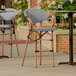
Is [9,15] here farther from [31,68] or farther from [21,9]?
[21,9]

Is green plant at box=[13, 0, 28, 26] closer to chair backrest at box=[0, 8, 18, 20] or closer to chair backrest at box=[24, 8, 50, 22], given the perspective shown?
chair backrest at box=[0, 8, 18, 20]

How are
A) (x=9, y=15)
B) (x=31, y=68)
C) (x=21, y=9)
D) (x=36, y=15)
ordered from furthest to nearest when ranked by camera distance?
(x=21, y=9)
(x=9, y=15)
(x=36, y=15)
(x=31, y=68)

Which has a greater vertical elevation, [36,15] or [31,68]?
[36,15]

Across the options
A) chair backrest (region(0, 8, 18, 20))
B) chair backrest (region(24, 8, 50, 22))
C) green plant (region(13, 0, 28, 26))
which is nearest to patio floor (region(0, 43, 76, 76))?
chair backrest (region(24, 8, 50, 22))

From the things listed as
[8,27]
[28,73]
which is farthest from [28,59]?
[28,73]

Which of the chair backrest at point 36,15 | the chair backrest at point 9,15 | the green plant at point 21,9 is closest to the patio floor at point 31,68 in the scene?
Result: the chair backrest at point 36,15

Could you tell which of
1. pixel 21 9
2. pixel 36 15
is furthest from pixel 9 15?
pixel 21 9

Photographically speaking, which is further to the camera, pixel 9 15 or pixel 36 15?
pixel 9 15

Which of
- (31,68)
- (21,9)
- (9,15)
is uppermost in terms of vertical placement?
(21,9)

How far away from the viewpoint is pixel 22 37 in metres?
13.8

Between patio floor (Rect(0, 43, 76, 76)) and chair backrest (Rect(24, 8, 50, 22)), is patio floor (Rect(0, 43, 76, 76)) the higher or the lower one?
the lower one

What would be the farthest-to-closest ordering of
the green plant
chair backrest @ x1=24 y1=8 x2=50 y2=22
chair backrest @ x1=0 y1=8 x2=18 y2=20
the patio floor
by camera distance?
1. the green plant
2. chair backrest @ x1=0 y1=8 x2=18 y2=20
3. chair backrest @ x1=24 y1=8 x2=50 y2=22
4. the patio floor

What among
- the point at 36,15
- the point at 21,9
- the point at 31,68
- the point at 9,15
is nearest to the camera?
the point at 31,68

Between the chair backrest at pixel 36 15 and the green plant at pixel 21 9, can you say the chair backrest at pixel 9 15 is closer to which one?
the chair backrest at pixel 36 15
